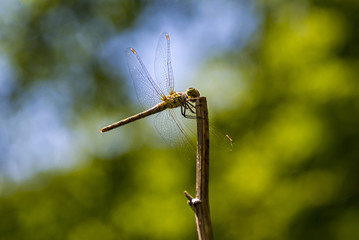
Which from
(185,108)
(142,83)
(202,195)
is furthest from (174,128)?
(202,195)

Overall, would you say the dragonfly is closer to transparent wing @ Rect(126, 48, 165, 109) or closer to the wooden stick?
transparent wing @ Rect(126, 48, 165, 109)

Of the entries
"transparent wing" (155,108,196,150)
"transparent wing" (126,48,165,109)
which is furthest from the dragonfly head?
"transparent wing" (126,48,165,109)

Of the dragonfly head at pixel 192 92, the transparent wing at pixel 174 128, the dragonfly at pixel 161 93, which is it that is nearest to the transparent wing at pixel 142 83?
the dragonfly at pixel 161 93

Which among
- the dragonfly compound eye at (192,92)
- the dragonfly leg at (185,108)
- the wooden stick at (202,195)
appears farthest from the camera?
the dragonfly leg at (185,108)

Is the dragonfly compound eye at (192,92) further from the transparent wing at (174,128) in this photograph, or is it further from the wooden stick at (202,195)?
the wooden stick at (202,195)

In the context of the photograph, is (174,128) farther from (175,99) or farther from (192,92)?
(192,92)

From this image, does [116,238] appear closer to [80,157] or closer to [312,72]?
[80,157]
